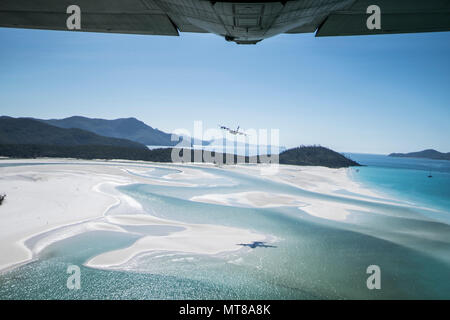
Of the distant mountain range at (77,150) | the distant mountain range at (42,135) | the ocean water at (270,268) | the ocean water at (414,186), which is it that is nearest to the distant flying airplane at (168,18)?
the ocean water at (270,268)

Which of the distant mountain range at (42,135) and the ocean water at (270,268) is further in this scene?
the distant mountain range at (42,135)

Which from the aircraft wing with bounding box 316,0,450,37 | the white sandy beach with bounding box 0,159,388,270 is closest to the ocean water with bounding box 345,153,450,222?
the white sandy beach with bounding box 0,159,388,270

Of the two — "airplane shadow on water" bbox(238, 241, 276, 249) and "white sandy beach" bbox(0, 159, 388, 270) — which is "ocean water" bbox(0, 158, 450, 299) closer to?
"airplane shadow on water" bbox(238, 241, 276, 249)

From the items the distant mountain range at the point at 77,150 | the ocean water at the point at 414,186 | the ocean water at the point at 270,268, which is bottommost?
the ocean water at the point at 414,186

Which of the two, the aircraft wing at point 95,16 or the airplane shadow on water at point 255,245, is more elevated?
the aircraft wing at point 95,16

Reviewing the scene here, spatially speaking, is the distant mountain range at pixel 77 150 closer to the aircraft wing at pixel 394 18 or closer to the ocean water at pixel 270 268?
the ocean water at pixel 270 268

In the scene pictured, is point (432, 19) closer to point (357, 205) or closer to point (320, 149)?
point (357, 205)

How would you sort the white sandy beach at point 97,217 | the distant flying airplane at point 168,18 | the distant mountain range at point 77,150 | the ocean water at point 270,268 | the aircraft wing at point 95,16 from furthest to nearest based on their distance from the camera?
the distant mountain range at point 77,150 < the white sandy beach at point 97,217 < the ocean water at point 270,268 < the aircraft wing at point 95,16 < the distant flying airplane at point 168,18
